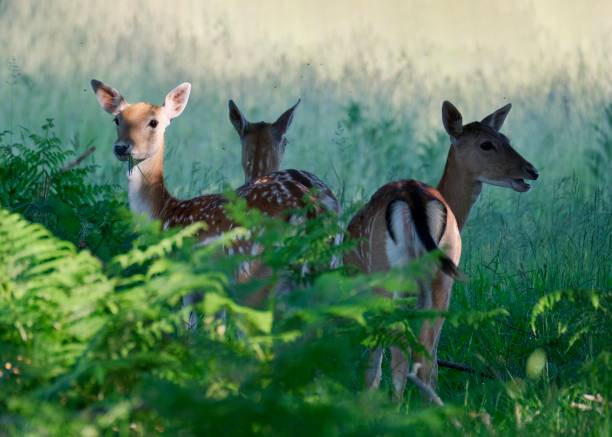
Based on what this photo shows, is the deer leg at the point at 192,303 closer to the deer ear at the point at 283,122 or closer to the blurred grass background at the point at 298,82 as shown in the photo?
the deer ear at the point at 283,122

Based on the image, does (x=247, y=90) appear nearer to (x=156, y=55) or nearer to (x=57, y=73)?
(x=156, y=55)

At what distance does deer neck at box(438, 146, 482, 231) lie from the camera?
731 centimetres

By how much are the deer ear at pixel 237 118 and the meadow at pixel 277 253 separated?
1.87 ft

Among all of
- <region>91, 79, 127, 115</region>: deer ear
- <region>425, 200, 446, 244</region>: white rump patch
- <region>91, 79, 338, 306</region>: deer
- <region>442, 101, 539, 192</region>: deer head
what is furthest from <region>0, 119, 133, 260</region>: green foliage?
<region>442, 101, 539, 192</region>: deer head

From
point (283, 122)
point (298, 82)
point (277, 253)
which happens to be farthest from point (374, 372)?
point (298, 82)

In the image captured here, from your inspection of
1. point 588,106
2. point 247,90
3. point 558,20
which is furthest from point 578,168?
point 558,20

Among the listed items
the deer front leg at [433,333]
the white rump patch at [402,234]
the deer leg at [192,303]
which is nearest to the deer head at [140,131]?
the deer leg at [192,303]

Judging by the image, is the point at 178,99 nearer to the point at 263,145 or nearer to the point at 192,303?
the point at 263,145

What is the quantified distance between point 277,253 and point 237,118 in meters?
4.54

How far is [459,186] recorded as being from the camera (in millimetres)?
7387

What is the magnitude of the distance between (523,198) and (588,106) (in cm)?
186

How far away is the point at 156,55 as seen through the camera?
12.2m

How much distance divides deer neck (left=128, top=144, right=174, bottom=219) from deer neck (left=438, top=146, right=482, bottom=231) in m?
1.64

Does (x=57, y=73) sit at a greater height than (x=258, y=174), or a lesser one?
greater
